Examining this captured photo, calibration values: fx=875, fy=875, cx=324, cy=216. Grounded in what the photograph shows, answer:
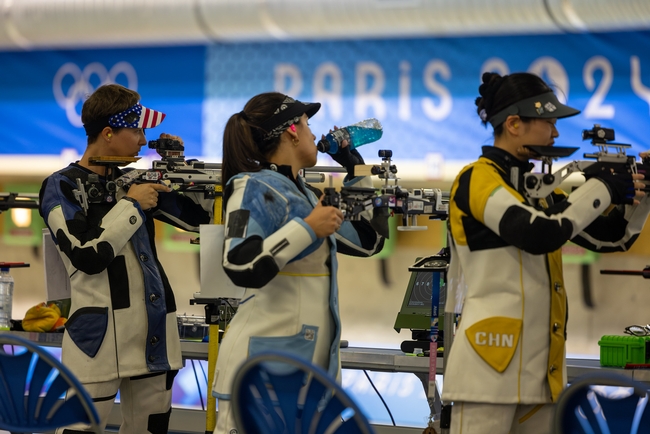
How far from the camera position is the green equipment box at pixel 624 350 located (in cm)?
357

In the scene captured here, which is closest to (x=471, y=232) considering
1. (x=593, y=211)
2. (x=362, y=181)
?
(x=593, y=211)

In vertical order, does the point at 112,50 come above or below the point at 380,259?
above

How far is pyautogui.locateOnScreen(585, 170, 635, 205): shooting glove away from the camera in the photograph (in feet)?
7.50

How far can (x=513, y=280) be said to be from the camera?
7.35 ft

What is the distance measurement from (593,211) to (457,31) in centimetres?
275

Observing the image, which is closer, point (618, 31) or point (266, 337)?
point (266, 337)

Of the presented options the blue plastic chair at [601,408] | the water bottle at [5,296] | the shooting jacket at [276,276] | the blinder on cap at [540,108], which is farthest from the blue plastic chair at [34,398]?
the water bottle at [5,296]

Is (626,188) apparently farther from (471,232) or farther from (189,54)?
(189,54)

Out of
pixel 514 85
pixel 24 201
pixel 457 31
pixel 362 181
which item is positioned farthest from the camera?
pixel 457 31

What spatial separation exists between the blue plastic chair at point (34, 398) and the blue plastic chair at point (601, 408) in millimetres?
1071

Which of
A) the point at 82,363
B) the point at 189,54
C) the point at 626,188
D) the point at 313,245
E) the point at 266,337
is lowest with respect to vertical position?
the point at 82,363

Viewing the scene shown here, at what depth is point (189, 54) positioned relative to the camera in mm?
5297

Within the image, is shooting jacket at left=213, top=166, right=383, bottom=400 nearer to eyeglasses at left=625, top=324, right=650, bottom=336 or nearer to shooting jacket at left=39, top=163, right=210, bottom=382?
shooting jacket at left=39, top=163, right=210, bottom=382

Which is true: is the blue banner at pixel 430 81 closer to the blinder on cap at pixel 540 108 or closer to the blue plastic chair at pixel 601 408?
the blinder on cap at pixel 540 108
